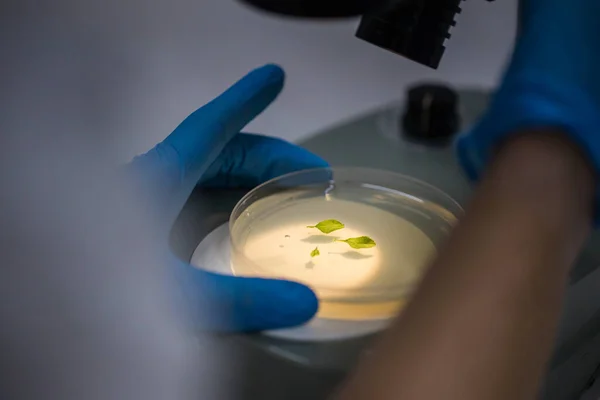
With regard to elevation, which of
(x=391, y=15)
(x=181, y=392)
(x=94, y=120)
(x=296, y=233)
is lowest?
(x=181, y=392)

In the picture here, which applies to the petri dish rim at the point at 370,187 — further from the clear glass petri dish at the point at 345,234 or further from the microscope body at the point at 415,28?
the microscope body at the point at 415,28

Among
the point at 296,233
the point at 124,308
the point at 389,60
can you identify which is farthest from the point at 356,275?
the point at 389,60

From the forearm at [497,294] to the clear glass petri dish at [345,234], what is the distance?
0.41 ft

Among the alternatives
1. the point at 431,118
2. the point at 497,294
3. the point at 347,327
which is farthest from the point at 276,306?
the point at 431,118

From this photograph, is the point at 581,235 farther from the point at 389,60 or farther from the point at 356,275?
the point at 389,60

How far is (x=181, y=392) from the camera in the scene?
1.80 feet

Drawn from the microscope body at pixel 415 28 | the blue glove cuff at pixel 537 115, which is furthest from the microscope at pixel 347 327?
the blue glove cuff at pixel 537 115

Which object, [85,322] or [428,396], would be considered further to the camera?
[85,322]

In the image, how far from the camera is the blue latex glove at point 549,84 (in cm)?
40

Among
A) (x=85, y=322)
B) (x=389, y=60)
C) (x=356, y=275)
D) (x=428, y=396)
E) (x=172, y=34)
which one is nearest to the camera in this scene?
(x=428, y=396)

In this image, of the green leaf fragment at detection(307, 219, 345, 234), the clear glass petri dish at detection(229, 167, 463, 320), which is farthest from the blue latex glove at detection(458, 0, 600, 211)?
the green leaf fragment at detection(307, 219, 345, 234)

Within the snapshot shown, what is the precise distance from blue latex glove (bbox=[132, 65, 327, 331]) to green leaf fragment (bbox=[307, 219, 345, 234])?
12 centimetres

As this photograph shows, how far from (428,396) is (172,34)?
0.54 meters

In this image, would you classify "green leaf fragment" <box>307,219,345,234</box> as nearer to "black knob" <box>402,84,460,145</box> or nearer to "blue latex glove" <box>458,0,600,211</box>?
"blue latex glove" <box>458,0,600,211</box>
